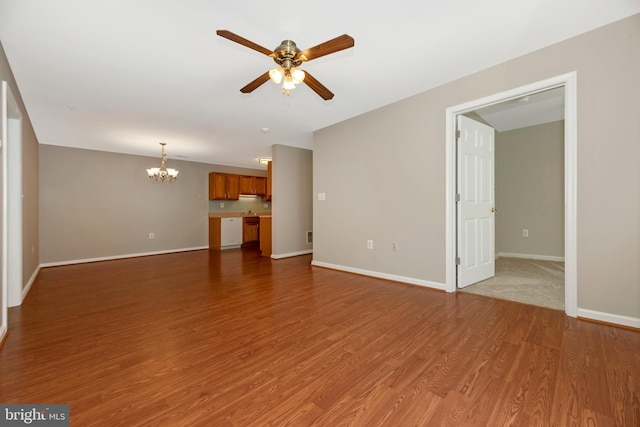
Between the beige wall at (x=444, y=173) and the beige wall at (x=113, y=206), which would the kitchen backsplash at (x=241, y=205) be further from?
the beige wall at (x=444, y=173)

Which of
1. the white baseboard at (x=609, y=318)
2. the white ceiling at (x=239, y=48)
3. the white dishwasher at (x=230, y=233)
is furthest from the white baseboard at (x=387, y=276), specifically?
the white dishwasher at (x=230, y=233)

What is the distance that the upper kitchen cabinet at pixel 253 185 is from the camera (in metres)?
8.02

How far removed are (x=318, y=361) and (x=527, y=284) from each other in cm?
309

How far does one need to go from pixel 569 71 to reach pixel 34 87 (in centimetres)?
542

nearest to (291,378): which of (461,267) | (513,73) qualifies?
(461,267)

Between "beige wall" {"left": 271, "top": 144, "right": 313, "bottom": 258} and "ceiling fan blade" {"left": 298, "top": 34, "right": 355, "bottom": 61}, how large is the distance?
12.1 ft

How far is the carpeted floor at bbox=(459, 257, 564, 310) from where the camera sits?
9.44 ft

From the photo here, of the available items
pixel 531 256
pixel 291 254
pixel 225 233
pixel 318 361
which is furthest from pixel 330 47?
pixel 225 233

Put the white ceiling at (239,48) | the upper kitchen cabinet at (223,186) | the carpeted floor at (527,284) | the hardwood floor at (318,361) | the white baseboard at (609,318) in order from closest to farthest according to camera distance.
A: the hardwood floor at (318,361) → the white ceiling at (239,48) → the white baseboard at (609,318) → the carpeted floor at (527,284) → the upper kitchen cabinet at (223,186)

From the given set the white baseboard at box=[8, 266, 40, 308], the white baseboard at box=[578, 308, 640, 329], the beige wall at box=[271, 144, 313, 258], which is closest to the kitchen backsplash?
the beige wall at box=[271, 144, 313, 258]

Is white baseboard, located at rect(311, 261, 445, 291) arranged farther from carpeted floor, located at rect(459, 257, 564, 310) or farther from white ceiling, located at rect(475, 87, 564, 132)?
white ceiling, located at rect(475, 87, 564, 132)

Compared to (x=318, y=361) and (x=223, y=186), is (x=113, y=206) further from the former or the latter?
(x=318, y=361)

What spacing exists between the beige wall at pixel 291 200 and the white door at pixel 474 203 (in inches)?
136

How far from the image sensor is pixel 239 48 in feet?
7.73
